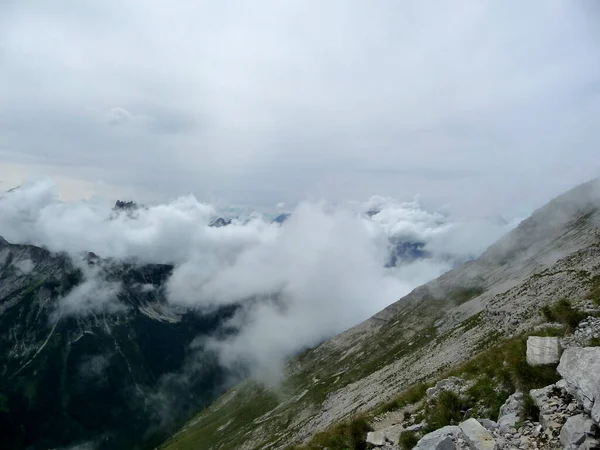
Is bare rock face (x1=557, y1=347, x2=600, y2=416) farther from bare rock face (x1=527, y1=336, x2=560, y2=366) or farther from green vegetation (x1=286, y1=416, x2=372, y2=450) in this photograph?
green vegetation (x1=286, y1=416, x2=372, y2=450)

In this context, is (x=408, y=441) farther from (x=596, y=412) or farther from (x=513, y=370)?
(x=596, y=412)

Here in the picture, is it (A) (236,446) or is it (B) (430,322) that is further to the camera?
(A) (236,446)

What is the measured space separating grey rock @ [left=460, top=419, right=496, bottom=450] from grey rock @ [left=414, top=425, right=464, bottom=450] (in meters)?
0.37

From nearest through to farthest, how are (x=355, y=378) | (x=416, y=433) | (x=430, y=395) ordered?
(x=416, y=433)
(x=430, y=395)
(x=355, y=378)

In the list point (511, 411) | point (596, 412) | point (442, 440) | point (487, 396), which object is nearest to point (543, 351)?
point (487, 396)

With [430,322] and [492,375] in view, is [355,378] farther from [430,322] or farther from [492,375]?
[492,375]

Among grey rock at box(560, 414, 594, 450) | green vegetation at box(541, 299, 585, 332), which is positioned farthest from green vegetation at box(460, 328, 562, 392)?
grey rock at box(560, 414, 594, 450)

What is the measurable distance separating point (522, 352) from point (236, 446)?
21422 centimetres

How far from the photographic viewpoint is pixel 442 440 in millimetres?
12203

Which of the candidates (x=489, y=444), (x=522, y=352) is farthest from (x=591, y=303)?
(x=489, y=444)

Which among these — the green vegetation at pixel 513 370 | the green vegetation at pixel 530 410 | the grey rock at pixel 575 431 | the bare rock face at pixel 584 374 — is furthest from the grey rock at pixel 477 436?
the green vegetation at pixel 513 370

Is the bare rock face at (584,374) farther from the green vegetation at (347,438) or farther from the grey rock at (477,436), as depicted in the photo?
the green vegetation at (347,438)

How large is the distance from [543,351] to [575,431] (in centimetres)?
602

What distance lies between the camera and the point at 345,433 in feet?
61.1
